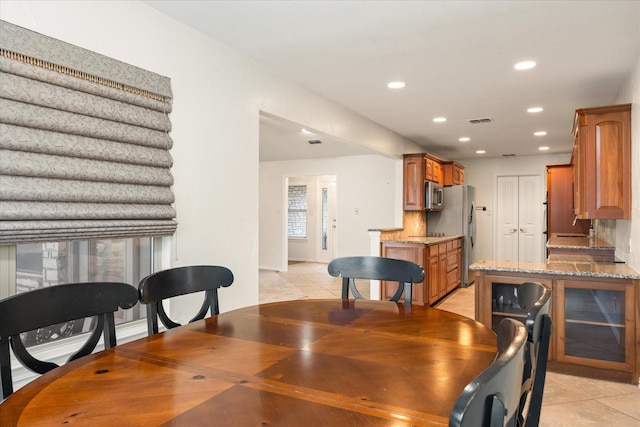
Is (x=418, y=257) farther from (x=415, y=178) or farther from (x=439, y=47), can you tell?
(x=439, y=47)

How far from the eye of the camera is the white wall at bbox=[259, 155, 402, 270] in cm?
828

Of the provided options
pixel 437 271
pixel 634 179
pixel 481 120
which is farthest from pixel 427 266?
pixel 634 179

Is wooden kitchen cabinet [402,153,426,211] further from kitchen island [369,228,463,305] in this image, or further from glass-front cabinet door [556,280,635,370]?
glass-front cabinet door [556,280,635,370]

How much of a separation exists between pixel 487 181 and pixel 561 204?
1.94 metres

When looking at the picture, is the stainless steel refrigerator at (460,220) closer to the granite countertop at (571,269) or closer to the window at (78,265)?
the granite countertop at (571,269)

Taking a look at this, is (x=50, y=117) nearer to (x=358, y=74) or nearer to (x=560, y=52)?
(x=358, y=74)

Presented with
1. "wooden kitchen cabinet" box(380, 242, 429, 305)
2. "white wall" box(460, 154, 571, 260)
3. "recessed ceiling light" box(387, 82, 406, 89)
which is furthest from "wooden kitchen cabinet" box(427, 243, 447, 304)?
"white wall" box(460, 154, 571, 260)

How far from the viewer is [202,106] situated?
281 cm

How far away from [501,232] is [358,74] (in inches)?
253

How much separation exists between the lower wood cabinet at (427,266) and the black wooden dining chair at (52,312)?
4.20 m

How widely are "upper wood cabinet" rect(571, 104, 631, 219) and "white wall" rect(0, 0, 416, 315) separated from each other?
2484 mm

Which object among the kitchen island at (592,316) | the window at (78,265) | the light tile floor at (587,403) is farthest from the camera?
the kitchen island at (592,316)

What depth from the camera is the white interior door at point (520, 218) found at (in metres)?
8.58

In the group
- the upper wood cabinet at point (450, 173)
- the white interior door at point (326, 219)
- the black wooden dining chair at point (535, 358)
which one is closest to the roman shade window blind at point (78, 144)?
the black wooden dining chair at point (535, 358)
